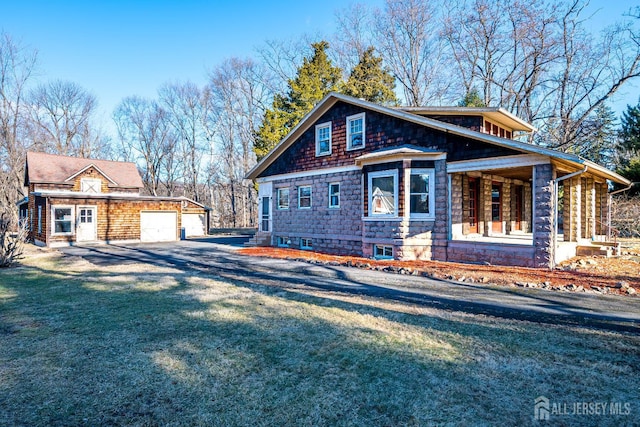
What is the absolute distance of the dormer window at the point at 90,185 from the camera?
26391 millimetres

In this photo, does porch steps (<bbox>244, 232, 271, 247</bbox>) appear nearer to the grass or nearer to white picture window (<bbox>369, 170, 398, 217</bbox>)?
white picture window (<bbox>369, 170, 398, 217</bbox>)

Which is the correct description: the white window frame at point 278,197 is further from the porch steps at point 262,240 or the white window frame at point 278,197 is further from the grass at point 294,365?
the grass at point 294,365

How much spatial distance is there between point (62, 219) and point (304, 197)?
555 inches

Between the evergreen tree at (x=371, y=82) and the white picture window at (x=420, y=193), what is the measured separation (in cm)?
1566

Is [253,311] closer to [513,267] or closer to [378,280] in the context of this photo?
[378,280]

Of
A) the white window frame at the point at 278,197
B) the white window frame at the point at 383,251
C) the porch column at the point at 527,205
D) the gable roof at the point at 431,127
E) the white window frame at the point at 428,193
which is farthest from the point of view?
the white window frame at the point at 278,197

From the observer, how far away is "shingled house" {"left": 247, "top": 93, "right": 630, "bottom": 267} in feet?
34.9

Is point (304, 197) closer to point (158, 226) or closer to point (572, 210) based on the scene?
point (572, 210)

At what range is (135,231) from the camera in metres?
22.0

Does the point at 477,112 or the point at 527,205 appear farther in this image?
the point at 527,205

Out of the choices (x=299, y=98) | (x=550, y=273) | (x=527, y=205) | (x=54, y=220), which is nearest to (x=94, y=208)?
(x=54, y=220)

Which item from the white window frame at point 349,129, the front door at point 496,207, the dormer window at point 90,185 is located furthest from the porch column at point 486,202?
the dormer window at point 90,185

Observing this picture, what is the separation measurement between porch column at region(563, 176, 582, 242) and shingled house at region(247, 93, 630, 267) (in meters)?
0.04

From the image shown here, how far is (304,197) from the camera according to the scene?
659 inches
